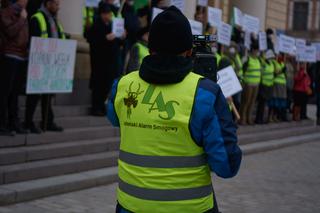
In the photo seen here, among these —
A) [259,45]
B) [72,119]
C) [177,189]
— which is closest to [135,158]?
[177,189]

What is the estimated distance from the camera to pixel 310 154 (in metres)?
13.8

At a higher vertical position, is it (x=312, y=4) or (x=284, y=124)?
(x=312, y=4)

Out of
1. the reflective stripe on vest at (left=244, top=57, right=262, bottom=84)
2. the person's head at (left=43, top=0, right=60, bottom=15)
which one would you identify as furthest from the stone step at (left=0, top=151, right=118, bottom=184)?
the reflective stripe on vest at (left=244, top=57, right=262, bottom=84)

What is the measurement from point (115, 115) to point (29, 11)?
25.4ft

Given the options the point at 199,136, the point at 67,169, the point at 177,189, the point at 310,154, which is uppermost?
the point at 199,136

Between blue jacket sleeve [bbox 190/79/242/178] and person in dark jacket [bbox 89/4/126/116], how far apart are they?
788 centimetres

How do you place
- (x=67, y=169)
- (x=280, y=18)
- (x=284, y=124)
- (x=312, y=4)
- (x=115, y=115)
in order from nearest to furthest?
(x=115, y=115) → (x=67, y=169) → (x=284, y=124) → (x=280, y=18) → (x=312, y=4)

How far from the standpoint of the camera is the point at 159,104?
10.3 ft

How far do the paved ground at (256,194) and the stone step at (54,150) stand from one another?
81 cm

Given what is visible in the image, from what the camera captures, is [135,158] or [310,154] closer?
[135,158]

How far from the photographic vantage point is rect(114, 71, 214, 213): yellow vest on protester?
10.2 feet

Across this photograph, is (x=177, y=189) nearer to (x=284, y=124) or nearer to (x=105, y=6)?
(x=105, y=6)

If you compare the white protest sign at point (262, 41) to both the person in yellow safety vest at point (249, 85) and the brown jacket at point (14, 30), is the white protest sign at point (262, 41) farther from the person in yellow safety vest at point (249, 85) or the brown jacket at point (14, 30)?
the brown jacket at point (14, 30)

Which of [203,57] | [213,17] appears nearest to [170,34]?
[203,57]
